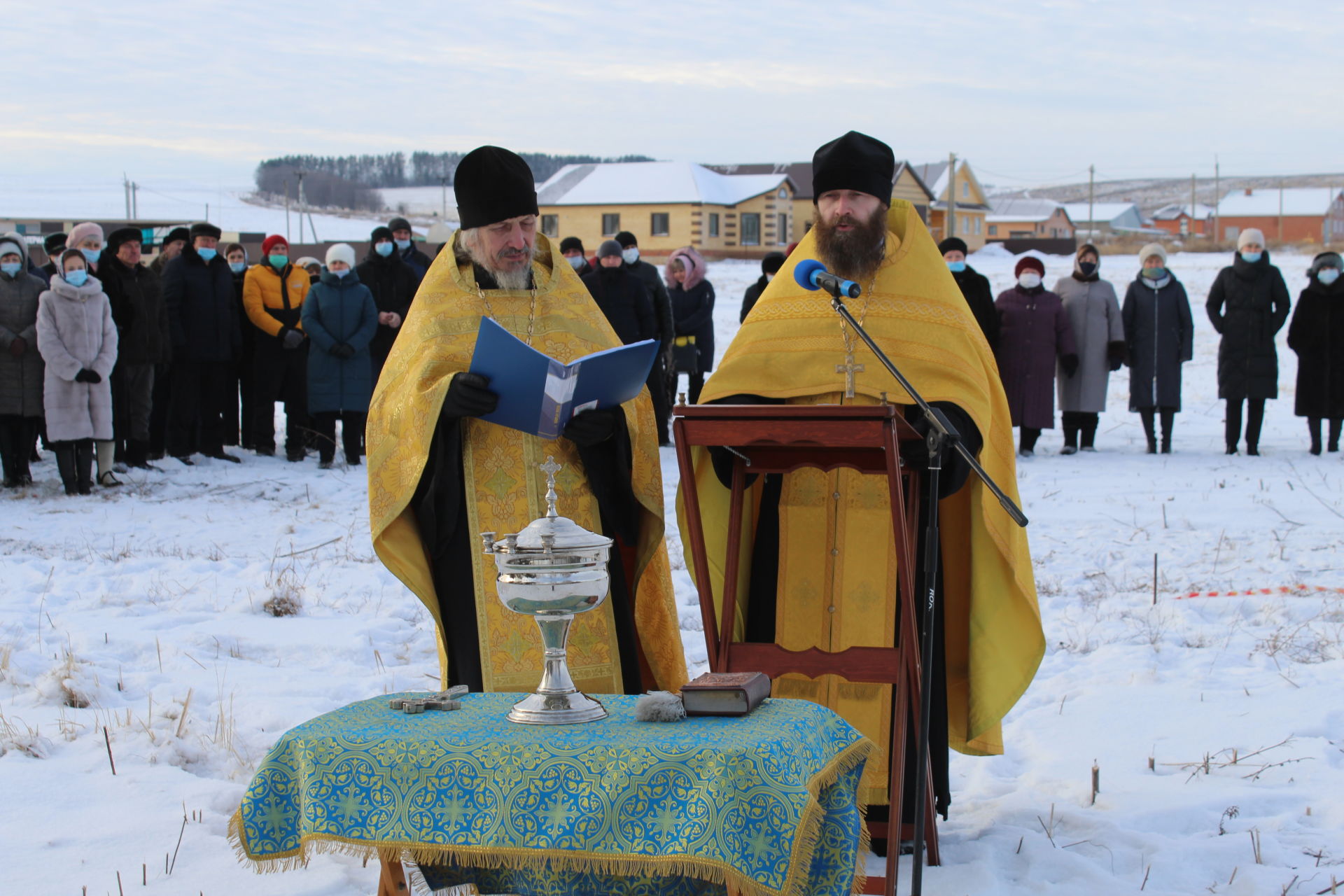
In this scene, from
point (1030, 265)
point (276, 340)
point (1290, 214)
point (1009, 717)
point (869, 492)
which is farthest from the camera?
point (1290, 214)

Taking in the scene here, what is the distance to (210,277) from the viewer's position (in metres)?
11.2

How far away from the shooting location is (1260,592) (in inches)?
271

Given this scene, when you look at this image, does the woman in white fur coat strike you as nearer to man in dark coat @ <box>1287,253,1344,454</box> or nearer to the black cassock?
the black cassock

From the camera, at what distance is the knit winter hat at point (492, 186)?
3902 mm

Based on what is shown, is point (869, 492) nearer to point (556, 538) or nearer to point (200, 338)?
point (556, 538)

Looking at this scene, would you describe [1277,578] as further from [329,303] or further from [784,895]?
[329,303]

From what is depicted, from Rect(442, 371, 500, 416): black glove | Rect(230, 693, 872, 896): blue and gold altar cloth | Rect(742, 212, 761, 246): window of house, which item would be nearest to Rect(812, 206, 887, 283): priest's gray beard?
Rect(442, 371, 500, 416): black glove

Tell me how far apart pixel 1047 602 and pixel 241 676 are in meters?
3.90

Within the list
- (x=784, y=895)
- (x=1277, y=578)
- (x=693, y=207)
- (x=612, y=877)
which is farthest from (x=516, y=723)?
(x=693, y=207)

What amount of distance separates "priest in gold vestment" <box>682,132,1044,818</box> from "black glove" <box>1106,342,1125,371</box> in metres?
8.57

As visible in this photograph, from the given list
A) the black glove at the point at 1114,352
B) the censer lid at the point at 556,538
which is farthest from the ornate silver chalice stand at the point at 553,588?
the black glove at the point at 1114,352

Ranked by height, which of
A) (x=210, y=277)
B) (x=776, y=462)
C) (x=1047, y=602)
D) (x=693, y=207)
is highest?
(x=693, y=207)

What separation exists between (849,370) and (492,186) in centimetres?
114

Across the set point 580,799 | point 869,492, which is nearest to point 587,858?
point 580,799
